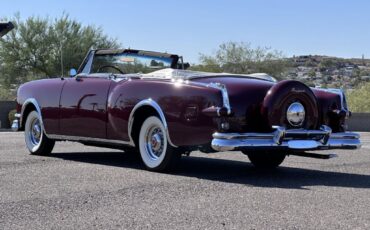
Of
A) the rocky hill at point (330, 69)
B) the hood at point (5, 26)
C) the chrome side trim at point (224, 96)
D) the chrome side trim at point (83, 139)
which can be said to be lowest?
the rocky hill at point (330, 69)

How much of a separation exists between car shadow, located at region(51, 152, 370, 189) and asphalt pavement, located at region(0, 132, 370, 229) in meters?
0.01

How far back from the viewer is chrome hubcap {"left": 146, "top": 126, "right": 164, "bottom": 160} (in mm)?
7467

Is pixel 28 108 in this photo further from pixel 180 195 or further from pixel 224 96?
pixel 180 195

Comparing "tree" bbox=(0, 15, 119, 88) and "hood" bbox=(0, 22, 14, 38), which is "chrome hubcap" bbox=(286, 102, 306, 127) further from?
"tree" bbox=(0, 15, 119, 88)

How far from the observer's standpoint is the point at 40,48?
36500 millimetres

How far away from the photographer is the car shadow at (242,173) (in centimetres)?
681

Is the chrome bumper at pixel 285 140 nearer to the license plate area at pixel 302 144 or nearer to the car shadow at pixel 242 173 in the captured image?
the license plate area at pixel 302 144

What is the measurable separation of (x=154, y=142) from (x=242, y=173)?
45.9 inches

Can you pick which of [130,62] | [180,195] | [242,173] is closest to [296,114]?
[242,173]

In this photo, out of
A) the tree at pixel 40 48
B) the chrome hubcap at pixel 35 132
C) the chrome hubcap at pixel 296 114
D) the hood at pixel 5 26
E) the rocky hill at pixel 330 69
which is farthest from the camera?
the rocky hill at pixel 330 69

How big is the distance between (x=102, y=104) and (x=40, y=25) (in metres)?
29.9

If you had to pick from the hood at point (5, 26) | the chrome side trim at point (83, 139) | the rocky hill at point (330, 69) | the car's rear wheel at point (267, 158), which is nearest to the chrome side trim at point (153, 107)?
the chrome side trim at point (83, 139)

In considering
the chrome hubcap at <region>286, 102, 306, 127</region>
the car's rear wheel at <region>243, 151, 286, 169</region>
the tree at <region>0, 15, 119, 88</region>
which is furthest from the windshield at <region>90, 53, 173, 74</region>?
the tree at <region>0, 15, 119, 88</region>

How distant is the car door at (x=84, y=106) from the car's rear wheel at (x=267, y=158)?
6.68ft
